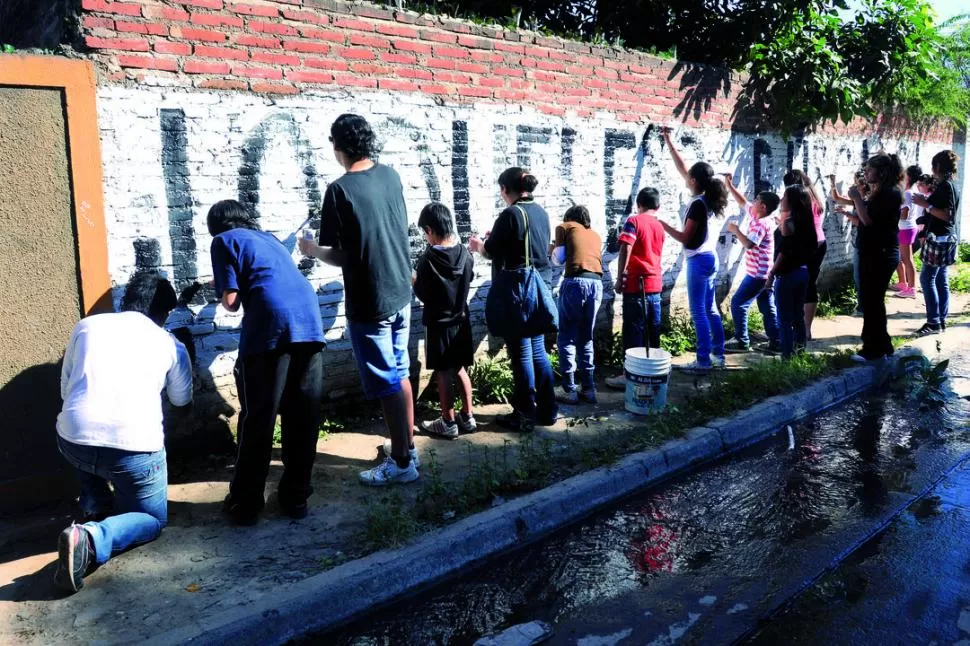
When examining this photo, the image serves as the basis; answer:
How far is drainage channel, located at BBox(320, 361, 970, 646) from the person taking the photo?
3.38 metres

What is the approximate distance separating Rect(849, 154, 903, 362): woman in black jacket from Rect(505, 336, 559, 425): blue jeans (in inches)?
143

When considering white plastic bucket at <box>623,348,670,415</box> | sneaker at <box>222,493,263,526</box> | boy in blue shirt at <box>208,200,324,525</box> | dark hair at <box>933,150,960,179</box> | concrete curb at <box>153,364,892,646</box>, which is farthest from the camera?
dark hair at <box>933,150,960,179</box>

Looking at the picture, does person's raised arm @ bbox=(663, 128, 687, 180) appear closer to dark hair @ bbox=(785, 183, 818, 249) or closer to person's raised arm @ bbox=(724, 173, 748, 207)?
person's raised arm @ bbox=(724, 173, 748, 207)

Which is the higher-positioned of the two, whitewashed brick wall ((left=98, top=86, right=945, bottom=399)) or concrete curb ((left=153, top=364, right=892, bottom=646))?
whitewashed brick wall ((left=98, top=86, right=945, bottom=399))

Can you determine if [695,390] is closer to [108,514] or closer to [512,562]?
[512,562]

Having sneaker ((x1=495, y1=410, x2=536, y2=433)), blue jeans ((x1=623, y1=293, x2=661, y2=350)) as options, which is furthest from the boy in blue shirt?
blue jeans ((x1=623, y1=293, x2=661, y2=350))

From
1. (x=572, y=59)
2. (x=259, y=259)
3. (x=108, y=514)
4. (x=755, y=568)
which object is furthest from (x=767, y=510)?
(x=572, y=59)

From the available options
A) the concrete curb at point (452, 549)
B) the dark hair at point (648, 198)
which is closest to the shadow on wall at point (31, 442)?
the concrete curb at point (452, 549)

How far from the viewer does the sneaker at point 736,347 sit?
8.03 metres

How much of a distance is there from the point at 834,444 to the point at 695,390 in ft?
4.08

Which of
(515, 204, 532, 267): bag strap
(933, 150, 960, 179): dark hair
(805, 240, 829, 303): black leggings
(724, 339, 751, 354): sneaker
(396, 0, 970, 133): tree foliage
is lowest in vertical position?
(724, 339, 751, 354): sneaker

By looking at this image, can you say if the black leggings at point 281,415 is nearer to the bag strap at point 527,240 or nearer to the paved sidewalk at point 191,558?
the paved sidewalk at point 191,558

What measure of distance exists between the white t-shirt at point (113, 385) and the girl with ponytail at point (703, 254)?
14.8 feet

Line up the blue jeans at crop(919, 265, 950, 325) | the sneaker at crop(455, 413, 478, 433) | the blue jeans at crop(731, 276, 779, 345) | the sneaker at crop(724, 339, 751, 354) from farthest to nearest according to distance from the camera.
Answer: the blue jeans at crop(919, 265, 950, 325) → the sneaker at crop(724, 339, 751, 354) → the blue jeans at crop(731, 276, 779, 345) → the sneaker at crop(455, 413, 478, 433)
